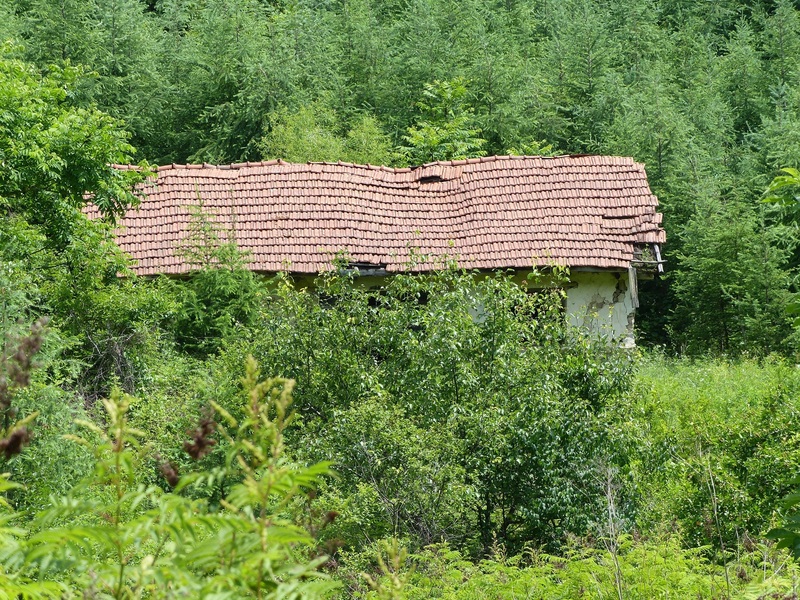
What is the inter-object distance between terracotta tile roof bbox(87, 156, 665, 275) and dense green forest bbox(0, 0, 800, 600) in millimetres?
895

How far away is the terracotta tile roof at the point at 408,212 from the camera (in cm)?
1717

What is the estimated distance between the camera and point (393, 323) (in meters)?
10.5

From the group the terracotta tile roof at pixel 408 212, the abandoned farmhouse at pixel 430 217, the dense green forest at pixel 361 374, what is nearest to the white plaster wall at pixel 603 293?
the abandoned farmhouse at pixel 430 217

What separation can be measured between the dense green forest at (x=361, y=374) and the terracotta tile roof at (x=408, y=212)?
35.2 inches

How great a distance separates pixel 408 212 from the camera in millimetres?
18406

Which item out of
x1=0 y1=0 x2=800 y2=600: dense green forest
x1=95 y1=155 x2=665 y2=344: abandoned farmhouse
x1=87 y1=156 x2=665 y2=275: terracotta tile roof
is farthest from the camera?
x1=87 y1=156 x2=665 y2=275: terracotta tile roof

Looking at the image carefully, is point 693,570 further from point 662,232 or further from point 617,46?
point 617,46

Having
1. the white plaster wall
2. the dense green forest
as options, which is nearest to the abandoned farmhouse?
the white plaster wall

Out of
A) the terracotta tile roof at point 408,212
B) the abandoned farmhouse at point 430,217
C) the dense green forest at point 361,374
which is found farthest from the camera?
the terracotta tile roof at point 408,212

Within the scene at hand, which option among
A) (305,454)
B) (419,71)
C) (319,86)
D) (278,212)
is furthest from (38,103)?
(419,71)

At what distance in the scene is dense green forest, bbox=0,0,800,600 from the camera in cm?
296

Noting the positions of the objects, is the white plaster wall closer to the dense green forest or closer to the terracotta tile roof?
the terracotta tile roof

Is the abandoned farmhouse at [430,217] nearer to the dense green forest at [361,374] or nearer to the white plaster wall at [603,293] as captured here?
the white plaster wall at [603,293]

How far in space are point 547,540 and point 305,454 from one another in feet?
7.71
